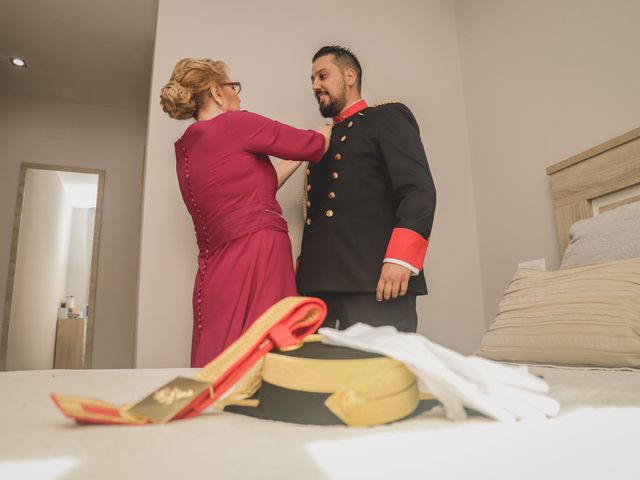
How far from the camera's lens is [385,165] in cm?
164

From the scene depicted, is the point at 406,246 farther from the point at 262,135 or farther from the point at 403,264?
the point at 262,135

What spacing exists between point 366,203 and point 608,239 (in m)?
0.72

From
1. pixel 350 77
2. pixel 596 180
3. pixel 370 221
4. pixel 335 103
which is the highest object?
pixel 350 77

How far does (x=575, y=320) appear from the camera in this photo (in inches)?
42.9

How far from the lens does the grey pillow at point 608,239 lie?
127cm

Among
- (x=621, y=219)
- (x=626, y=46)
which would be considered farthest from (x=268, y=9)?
(x=621, y=219)

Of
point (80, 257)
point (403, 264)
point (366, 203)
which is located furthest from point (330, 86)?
point (80, 257)

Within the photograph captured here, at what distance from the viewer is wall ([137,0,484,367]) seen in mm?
2049

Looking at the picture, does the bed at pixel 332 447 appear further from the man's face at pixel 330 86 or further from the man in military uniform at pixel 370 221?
the man's face at pixel 330 86

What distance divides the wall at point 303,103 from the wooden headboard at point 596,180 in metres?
0.65

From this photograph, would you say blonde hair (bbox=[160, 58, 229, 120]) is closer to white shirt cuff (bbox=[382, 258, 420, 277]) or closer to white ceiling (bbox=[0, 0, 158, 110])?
white shirt cuff (bbox=[382, 258, 420, 277])

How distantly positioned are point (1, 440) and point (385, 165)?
1.37 meters

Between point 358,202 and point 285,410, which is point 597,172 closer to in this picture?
point 358,202

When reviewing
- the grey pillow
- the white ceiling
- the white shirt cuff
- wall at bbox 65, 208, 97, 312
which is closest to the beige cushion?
the grey pillow
